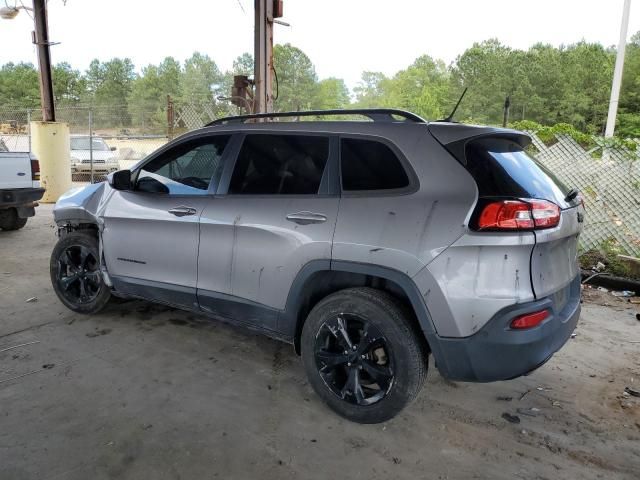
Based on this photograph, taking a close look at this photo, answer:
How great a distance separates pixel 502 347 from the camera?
2.30 metres

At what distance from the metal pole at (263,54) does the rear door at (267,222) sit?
4.65 m

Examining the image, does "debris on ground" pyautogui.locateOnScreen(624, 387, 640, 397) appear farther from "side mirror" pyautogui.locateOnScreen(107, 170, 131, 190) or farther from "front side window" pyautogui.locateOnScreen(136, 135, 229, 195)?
"side mirror" pyautogui.locateOnScreen(107, 170, 131, 190)

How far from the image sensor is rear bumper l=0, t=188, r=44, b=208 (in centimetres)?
722

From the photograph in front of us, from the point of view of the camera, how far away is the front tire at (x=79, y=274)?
4.22m

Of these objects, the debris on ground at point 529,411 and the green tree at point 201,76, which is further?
the green tree at point 201,76

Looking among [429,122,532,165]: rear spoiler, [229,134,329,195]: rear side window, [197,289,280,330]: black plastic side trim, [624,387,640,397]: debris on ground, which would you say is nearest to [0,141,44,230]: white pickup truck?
[197,289,280,330]: black plastic side trim

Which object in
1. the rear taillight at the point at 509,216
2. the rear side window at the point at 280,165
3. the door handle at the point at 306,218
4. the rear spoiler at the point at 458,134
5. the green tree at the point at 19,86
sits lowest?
the door handle at the point at 306,218

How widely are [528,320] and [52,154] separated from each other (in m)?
12.0

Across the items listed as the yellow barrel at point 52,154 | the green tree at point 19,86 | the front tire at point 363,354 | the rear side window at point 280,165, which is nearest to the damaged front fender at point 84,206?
the rear side window at point 280,165

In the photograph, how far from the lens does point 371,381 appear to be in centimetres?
276

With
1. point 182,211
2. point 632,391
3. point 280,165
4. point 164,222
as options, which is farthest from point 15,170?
point 632,391

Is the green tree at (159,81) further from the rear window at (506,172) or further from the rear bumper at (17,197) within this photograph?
the rear window at (506,172)

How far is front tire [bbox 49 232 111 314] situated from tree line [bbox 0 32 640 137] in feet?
112

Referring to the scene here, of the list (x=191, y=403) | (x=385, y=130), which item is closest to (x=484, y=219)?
(x=385, y=130)
